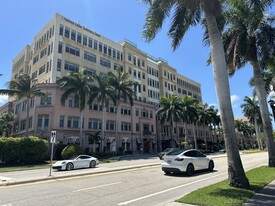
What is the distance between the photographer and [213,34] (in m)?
Result: 11.6

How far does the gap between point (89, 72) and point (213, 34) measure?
40869mm

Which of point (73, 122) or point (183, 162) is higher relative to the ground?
point (73, 122)

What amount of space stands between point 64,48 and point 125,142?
23147 mm

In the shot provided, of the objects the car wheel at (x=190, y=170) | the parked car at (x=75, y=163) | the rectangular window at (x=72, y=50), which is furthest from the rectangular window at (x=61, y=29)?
the car wheel at (x=190, y=170)

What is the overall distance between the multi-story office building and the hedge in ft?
29.6

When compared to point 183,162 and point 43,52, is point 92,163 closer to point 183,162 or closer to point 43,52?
→ point 183,162

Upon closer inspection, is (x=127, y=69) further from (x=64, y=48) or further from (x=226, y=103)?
(x=226, y=103)

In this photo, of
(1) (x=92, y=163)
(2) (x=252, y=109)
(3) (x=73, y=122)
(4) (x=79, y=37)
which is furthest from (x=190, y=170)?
(2) (x=252, y=109)

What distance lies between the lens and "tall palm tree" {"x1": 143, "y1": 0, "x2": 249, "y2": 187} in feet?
33.1

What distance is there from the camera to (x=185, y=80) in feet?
278

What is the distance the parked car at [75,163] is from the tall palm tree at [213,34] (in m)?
14.4

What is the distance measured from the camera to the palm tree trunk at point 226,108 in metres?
9.91

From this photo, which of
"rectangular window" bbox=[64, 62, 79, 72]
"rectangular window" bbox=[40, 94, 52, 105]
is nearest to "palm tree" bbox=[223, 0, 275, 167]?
"rectangular window" bbox=[40, 94, 52, 105]

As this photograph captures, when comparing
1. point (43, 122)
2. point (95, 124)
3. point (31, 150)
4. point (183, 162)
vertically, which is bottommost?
point (183, 162)
